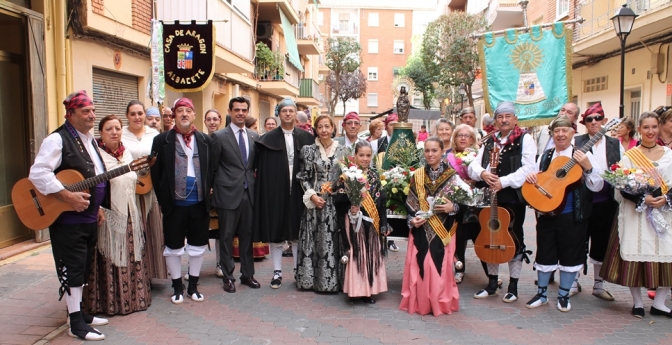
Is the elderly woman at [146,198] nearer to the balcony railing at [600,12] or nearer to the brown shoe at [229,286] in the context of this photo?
the brown shoe at [229,286]

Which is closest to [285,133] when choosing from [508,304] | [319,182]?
[319,182]

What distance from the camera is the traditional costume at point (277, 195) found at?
6215mm

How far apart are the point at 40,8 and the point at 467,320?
698cm

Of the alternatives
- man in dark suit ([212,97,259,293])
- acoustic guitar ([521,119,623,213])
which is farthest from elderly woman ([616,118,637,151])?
man in dark suit ([212,97,259,293])

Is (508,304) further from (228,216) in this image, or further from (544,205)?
(228,216)

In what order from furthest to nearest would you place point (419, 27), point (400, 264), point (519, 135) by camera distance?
1. point (419, 27)
2. point (400, 264)
3. point (519, 135)

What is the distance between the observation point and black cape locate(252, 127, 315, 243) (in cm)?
621

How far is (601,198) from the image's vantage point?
18.5 ft

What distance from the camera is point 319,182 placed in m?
5.91

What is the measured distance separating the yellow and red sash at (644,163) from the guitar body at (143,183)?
185 inches

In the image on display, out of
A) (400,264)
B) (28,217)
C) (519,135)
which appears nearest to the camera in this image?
(28,217)

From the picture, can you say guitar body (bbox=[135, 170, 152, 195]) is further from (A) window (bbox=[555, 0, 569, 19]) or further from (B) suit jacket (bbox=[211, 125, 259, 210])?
(A) window (bbox=[555, 0, 569, 19])

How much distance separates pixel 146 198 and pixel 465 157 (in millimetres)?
3409

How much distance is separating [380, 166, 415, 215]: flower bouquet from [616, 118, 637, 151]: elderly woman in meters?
2.48
